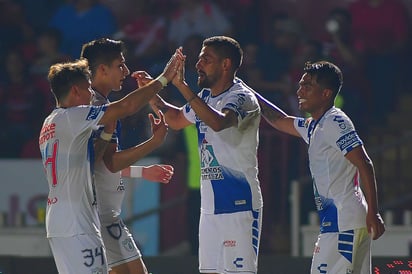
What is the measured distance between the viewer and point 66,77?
9.34m

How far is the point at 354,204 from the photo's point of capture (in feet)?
31.7

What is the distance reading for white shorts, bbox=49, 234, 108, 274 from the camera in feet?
29.9

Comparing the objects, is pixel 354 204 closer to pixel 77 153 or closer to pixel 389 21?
pixel 77 153

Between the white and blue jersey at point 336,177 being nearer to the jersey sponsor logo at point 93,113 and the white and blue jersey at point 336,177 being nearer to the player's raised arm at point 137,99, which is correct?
the player's raised arm at point 137,99

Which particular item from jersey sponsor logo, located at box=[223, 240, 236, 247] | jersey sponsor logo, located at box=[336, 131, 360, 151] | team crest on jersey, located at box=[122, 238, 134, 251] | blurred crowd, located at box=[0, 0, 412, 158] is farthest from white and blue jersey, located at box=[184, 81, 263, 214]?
blurred crowd, located at box=[0, 0, 412, 158]

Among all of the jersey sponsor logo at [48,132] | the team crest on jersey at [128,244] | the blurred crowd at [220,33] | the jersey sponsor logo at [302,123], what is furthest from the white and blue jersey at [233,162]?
the blurred crowd at [220,33]

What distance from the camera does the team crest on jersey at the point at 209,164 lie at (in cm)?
991

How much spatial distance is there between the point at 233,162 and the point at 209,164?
0.19 m

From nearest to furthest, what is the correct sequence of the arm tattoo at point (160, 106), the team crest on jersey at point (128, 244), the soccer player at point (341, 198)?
1. the soccer player at point (341, 198)
2. the team crest on jersey at point (128, 244)
3. the arm tattoo at point (160, 106)

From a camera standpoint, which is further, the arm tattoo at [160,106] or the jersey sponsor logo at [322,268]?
the arm tattoo at [160,106]

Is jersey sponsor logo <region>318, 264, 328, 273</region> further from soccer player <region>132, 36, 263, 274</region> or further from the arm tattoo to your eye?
the arm tattoo

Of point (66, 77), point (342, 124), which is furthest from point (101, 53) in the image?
point (342, 124)

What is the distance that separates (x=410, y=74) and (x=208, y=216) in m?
7.39

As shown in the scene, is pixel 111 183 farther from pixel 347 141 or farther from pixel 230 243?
pixel 347 141
